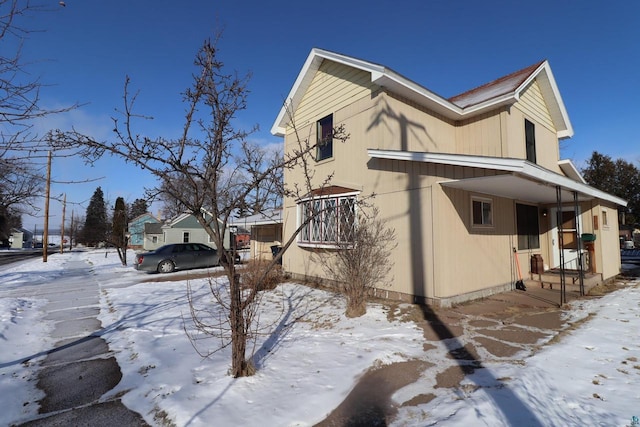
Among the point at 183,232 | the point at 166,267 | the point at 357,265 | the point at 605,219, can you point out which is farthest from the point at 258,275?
the point at 183,232

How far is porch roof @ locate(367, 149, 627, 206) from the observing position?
18.2 feet

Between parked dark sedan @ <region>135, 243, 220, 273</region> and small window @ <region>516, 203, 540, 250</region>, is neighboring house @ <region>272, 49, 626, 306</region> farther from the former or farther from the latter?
parked dark sedan @ <region>135, 243, 220, 273</region>

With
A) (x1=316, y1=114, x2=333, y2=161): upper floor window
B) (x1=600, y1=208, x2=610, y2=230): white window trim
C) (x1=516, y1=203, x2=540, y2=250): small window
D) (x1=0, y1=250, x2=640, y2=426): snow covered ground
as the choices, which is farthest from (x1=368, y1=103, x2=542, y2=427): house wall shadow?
(x1=600, y1=208, x2=610, y2=230): white window trim

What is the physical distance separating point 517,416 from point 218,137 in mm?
3932

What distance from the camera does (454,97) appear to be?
12.7 metres

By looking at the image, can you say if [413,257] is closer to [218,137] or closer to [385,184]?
[385,184]

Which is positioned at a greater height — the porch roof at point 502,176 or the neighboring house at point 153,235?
the porch roof at point 502,176

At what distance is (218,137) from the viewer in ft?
11.3

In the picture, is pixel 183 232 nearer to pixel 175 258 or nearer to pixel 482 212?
pixel 175 258

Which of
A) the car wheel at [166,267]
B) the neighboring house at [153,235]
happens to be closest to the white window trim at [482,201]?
the car wheel at [166,267]

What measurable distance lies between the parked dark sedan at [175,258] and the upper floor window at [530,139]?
41.4 feet

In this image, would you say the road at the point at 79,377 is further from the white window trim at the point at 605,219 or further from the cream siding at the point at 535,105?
the white window trim at the point at 605,219

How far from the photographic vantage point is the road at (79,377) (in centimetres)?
310

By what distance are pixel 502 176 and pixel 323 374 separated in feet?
15.3
